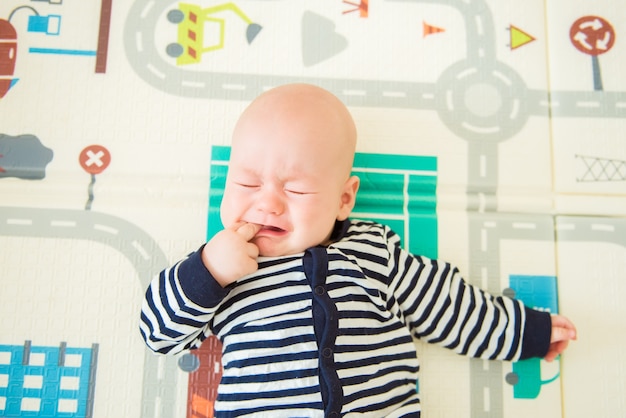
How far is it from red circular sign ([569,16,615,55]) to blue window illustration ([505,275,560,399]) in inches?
17.3

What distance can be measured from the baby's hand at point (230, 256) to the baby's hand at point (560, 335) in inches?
19.7

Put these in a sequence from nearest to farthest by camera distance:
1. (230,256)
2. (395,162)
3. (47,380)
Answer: (230,256)
(47,380)
(395,162)

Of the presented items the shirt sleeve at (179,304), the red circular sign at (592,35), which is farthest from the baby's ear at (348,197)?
the red circular sign at (592,35)

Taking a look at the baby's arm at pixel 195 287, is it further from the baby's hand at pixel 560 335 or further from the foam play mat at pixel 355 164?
the baby's hand at pixel 560 335

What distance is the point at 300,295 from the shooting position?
31.0 inches

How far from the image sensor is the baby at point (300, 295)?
755 millimetres

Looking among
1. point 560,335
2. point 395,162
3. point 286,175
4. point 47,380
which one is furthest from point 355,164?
→ point 47,380

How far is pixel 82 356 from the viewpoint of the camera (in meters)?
0.87

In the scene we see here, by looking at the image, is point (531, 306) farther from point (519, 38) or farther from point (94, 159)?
point (94, 159)

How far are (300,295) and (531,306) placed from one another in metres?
0.41

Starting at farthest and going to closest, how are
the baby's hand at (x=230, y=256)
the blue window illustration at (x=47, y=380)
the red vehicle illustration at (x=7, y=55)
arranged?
the red vehicle illustration at (x=7, y=55) → the blue window illustration at (x=47, y=380) → the baby's hand at (x=230, y=256)

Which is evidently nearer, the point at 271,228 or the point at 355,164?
the point at 271,228

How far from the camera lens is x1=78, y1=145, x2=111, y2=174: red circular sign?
3.08 ft

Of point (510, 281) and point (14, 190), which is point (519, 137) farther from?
point (14, 190)
